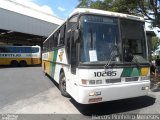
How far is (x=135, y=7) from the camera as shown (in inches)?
491

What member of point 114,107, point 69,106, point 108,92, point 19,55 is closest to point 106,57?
point 108,92

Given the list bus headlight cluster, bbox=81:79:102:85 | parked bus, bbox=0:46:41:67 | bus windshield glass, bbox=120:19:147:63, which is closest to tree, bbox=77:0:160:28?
bus windshield glass, bbox=120:19:147:63

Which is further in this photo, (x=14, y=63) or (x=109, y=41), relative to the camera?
(x=14, y=63)

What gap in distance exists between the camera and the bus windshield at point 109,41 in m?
6.08

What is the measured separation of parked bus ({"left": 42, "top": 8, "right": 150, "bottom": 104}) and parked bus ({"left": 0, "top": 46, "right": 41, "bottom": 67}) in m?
24.5

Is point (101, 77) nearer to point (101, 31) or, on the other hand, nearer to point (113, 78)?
point (113, 78)

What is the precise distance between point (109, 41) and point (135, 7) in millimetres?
6956

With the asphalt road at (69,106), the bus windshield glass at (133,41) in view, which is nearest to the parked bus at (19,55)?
the asphalt road at (69,106)

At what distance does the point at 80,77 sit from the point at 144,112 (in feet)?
6.90

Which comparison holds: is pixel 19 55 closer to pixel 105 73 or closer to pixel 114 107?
pixel 114 107

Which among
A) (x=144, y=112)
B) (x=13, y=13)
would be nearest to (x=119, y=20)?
(x=144, y=112)

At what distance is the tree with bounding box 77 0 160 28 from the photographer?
11.8 m

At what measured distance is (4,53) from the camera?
3002 centimetres

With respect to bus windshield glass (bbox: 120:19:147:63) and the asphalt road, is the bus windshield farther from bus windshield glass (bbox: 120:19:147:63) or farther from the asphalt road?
the asphalt road
